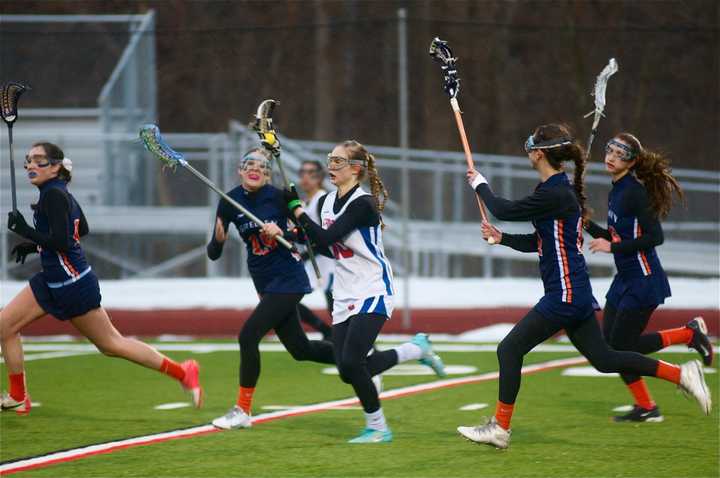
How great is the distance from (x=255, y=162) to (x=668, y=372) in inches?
115

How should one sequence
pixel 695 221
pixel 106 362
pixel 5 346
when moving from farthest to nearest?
pixel 695 221, pixel 106 362, pixel 5 346

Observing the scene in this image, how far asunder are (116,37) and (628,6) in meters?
7.46

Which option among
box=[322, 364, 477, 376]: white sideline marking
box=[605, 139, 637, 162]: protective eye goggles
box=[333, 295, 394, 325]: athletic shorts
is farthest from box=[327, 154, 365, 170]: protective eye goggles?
box=[322, 364, 477, 376]: white sideline marking

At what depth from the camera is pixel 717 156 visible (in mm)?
16234

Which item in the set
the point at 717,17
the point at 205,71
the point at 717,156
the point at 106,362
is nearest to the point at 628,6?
the point at 717,17

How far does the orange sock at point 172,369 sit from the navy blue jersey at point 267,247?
81cm

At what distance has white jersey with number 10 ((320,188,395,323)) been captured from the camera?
7727 mm

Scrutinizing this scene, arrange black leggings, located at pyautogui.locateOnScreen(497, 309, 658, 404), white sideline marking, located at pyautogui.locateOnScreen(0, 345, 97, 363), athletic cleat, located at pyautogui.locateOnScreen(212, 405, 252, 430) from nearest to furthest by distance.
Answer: black leggings, located at pyautogui.locateOnScreen(497, 309, 658, 404) → athletic cleat, located at pyautogui.locateOnScreen(212, 405, 252, 430) → white sideline marking, located at pyautogui.locateOnScreen(0, 345, 97, 363)

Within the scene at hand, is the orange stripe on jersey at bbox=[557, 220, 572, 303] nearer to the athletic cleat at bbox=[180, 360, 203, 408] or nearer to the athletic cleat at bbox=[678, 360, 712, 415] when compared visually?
the athletic cleat at bbox=[678, 360, 712, 415]

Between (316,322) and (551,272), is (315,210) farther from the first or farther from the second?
(551,272)

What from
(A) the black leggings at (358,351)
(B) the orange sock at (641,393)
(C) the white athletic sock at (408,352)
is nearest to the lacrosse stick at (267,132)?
(A) the black leggings at (358,351)

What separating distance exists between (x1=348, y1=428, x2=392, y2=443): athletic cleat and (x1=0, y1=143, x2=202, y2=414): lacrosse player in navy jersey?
66.0 inches

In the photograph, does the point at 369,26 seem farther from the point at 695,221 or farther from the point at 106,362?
the point at 106,362

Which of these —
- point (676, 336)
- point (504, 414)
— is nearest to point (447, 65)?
point (504, 414)
